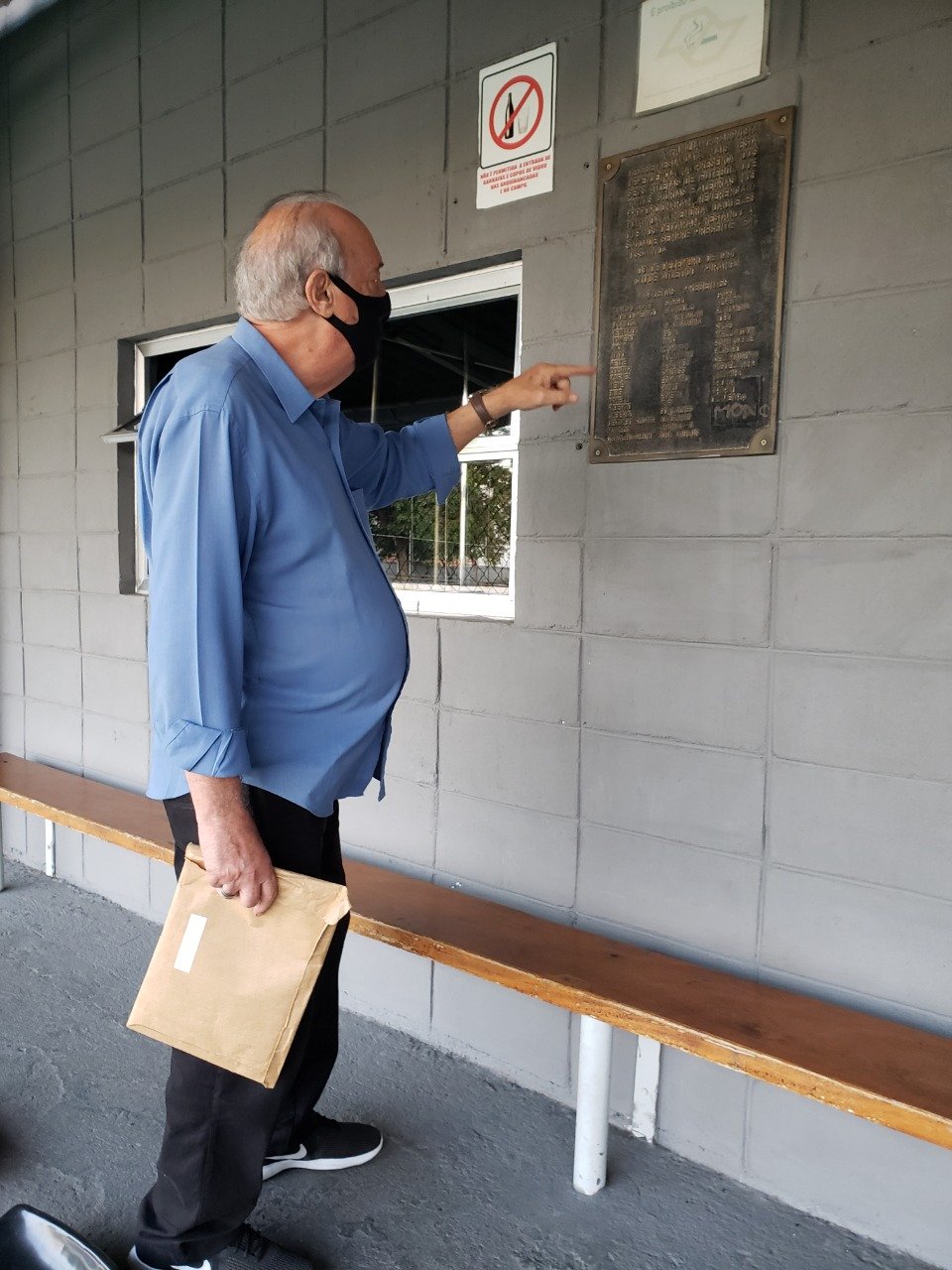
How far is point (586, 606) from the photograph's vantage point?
2105 millimetres

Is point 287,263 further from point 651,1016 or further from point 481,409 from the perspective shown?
point 651,1016

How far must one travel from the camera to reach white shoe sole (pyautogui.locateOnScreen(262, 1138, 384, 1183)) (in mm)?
1869

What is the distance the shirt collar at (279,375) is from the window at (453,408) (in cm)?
85

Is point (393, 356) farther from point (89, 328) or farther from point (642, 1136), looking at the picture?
point (642, 1136)

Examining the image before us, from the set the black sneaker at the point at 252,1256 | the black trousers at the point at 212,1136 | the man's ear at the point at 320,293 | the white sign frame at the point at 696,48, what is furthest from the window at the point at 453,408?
the black sneaker at the point at 252,1256

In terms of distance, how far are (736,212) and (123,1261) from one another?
2404mm

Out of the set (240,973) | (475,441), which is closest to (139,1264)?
(240,973)

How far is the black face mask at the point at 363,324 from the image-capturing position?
155 cm

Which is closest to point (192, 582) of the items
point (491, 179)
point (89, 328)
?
point (491, 179)

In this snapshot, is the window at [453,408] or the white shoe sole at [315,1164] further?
the window at [453,408]

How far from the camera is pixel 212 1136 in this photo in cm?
149

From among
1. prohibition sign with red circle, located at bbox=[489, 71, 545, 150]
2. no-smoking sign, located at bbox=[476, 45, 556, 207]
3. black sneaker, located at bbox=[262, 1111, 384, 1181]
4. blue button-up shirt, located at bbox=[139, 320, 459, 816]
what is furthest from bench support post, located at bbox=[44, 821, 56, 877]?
prohibition sign with red circle, located at bbox=[489, 71, 545, 150]

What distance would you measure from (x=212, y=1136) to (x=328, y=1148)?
521mm

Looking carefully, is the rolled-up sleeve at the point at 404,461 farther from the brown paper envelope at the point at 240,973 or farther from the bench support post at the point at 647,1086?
the bench support post at the point at 647,1086
